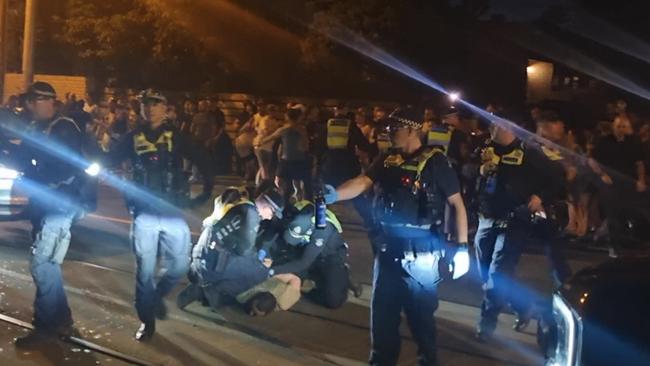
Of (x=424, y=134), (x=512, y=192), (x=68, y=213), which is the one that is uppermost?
(x=424, y=134)

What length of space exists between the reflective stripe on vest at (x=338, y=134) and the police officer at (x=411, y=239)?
199 inches

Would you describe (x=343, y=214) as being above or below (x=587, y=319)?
below

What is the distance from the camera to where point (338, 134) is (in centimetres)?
1001

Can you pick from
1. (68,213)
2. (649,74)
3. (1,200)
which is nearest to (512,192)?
(68,213)

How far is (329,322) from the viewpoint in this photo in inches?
257

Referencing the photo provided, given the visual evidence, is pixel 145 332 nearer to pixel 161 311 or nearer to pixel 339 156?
pixel 161 311

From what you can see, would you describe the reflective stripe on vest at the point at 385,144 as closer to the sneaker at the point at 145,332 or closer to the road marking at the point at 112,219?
the sneaker at the point at 145,332

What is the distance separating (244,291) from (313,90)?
706 inches

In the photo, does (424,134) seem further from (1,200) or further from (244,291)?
(1,200)

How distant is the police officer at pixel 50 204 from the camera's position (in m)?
5.73

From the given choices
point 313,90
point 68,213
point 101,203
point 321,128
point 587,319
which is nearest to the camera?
point 587,319

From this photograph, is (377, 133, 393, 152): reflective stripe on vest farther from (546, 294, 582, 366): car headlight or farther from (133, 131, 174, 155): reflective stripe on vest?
(546, 294, 582, 366): car headlight

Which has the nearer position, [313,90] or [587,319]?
[587,319]

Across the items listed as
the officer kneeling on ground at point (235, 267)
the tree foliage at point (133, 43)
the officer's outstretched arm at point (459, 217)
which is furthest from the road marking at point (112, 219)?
the tree foliage at point (133, 43)
